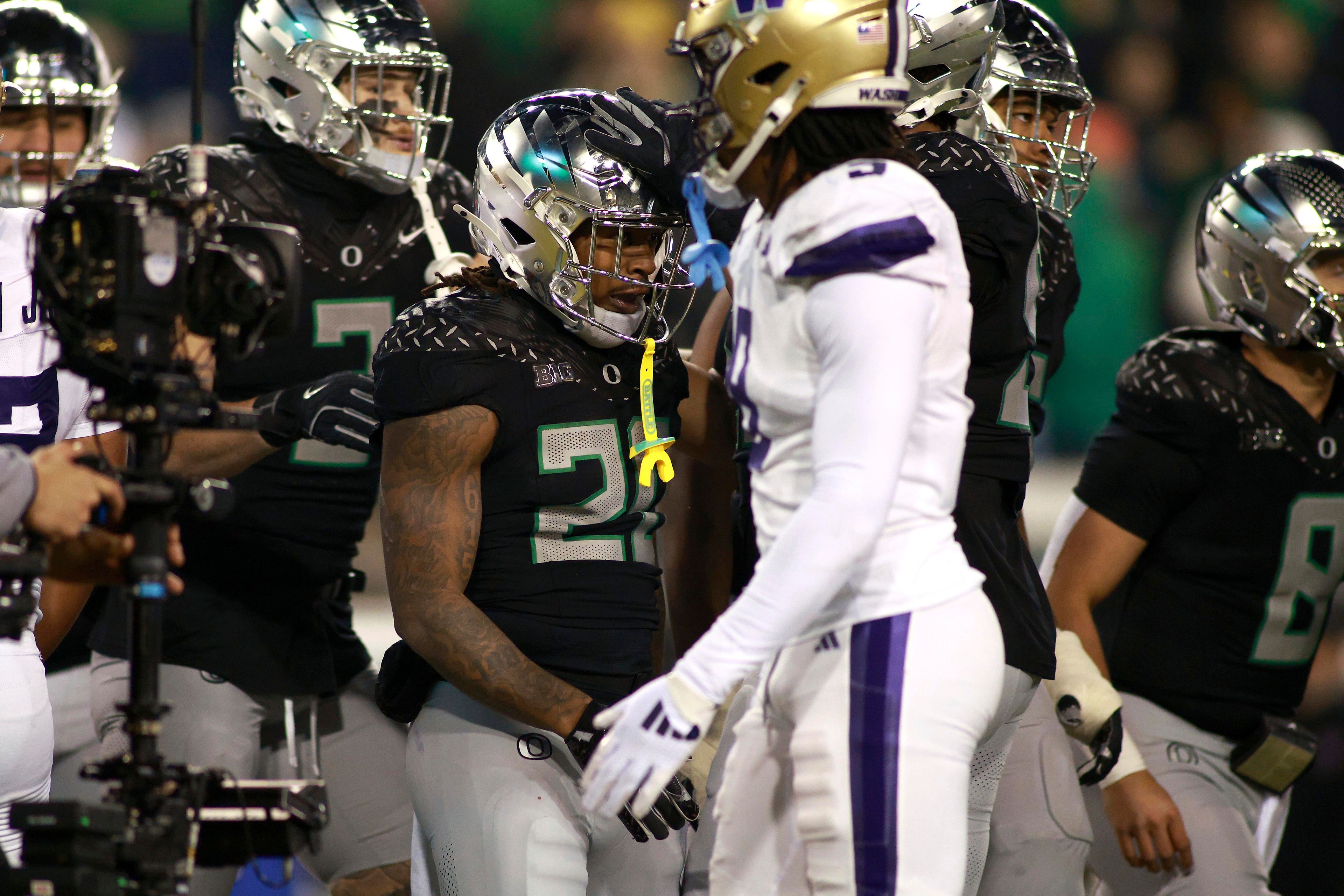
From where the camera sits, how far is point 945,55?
275 centimetres

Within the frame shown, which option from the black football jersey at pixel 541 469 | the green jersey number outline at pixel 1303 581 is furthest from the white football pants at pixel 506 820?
the green jersey number outline at pixel 1303 581

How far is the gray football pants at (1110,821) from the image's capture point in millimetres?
3064

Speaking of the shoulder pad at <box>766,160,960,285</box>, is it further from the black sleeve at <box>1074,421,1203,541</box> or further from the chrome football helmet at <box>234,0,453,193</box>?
the chrome football helmet at <box>234,0,453,193</box>

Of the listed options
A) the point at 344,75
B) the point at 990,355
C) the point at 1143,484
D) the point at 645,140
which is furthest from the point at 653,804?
the point at 344,75

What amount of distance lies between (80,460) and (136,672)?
272 millimetres

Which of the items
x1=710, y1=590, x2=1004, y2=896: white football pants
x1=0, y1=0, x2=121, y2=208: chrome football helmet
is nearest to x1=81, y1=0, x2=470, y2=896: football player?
x1=0, y1=0, x2=121, y2=208: chrome football helmet

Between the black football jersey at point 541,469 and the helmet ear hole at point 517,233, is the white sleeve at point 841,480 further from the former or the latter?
the helmet ear hole at point 517,233

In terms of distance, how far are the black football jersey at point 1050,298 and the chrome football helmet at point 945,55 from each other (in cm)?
46

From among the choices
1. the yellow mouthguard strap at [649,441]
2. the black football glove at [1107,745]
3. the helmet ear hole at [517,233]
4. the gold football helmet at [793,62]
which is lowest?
the black football glove at [1107,745]

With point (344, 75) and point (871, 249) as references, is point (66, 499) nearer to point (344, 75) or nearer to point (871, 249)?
point (871, 249)

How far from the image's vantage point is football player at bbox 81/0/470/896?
10.5ft

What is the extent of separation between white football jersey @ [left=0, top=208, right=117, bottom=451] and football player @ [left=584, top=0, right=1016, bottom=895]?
1.36 m

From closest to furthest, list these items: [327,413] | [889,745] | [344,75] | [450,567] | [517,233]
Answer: [889,745] < [450,567] < [517,233] < [327,413] < [344,75]

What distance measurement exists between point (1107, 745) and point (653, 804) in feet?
3.47
